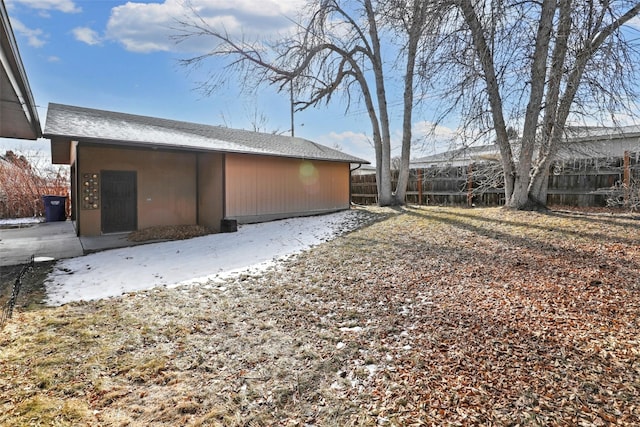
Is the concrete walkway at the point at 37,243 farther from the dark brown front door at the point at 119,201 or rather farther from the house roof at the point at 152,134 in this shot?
the house roof at the point at 152,134

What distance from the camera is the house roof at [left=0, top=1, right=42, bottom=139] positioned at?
3371 millimetres

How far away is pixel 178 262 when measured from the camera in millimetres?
5945

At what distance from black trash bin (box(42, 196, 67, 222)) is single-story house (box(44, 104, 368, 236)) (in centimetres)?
148

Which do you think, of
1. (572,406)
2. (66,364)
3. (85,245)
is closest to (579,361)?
(572,406)

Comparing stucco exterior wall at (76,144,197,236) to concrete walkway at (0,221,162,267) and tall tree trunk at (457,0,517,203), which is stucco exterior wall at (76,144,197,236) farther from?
tall tree trunk at (457,0,517,203)

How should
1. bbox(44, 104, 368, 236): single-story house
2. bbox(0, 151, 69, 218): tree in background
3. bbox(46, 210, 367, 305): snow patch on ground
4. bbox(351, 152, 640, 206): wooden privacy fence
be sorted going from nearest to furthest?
1. bbox(46, 210, 367, 305): snow patch on ground
2. bbox(44, 104, 368, 236): single-story house
3. bbox(351, 152, 640, 206): wooden privacy fence
4. bbox(0, 151, 69, 218): tree in background

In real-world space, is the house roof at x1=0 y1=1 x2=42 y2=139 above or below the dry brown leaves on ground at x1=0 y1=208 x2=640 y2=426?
above

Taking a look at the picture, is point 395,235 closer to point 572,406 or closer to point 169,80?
point 572,406

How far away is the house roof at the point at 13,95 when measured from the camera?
3.37 m

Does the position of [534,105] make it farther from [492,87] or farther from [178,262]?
[178,262]

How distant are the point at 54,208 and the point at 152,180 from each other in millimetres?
5277

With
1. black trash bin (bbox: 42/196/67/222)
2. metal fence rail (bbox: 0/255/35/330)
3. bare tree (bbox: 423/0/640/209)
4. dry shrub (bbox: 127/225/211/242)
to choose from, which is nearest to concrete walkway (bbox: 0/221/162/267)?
dry shrub (bbox: 127/225/211/242)

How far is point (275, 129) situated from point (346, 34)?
15.8 metres

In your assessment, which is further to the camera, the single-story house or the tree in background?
the tree in background
